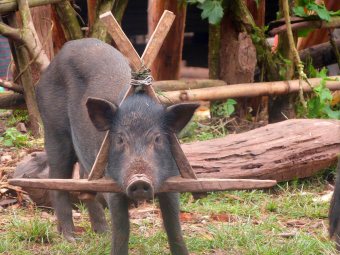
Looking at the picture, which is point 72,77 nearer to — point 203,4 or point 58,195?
point 58,195

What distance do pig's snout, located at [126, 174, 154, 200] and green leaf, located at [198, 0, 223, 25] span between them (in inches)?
163

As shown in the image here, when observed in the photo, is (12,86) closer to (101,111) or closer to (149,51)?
(149,51)

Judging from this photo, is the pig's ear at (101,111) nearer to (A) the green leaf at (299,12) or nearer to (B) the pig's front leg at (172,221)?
(B) the pig's front leg at (172,221)

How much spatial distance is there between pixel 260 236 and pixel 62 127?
1.63 m

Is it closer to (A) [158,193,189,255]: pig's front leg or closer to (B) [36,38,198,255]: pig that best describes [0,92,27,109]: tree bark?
(B) [36,38,198,255]: pig

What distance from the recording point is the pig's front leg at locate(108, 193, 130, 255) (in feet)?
15.5

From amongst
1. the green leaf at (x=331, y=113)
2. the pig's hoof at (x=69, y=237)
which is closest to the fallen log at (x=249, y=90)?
the green leaf at (x=331, y=113)

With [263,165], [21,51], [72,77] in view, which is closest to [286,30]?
[263,165]

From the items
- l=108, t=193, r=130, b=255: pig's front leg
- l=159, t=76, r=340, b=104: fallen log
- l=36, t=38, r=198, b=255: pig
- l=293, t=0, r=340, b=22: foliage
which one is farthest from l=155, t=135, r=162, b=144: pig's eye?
l=293, t=0, r=340, b=22: foliage

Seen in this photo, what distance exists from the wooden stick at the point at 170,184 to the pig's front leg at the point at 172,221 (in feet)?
1.41

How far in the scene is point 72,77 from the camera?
5570mm

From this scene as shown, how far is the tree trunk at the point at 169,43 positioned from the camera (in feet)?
28.9

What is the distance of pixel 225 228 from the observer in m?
5.54

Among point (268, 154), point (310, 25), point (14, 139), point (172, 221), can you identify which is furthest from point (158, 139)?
point (310, 25)
